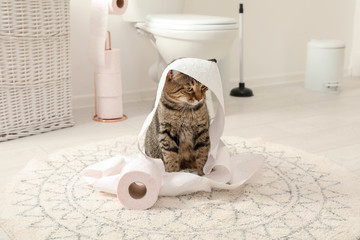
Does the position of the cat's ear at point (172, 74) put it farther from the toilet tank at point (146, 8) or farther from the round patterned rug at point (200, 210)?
the toilet tank at point (146, 8)

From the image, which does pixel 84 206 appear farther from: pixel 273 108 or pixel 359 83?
pixel 359 83

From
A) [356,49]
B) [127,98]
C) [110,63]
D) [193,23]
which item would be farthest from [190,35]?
[356,49]

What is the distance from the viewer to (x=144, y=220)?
1.29m

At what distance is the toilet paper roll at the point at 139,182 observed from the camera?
1336 mm

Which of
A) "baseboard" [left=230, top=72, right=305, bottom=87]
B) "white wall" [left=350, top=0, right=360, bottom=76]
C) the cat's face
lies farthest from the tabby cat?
"white wall" [left=350, top=0, right=360, bottom=76]

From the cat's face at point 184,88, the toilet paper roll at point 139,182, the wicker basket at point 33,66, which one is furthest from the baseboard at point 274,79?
the toilet paper roll at point 139,182

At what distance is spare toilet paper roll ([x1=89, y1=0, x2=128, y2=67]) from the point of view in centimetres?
225

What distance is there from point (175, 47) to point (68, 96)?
64 centimetres

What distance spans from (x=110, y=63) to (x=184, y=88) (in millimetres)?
1048

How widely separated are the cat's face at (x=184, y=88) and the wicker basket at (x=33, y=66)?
36.9 inches

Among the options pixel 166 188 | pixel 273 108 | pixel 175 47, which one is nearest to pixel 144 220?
pixel 166 188

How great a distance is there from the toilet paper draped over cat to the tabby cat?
0.04m

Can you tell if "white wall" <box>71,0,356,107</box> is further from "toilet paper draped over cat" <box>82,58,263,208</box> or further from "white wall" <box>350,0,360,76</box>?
"toilet paper draped over cat" <box>82,58,263,208</box>

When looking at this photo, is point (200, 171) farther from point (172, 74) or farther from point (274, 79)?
point (274, 79)
